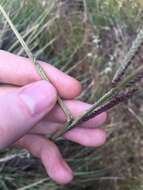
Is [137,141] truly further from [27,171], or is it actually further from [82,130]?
[82,130]

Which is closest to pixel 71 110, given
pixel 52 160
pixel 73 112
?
pixel 73 112

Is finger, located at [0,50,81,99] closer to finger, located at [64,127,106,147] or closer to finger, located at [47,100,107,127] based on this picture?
finger, located at [47,100,107,127]

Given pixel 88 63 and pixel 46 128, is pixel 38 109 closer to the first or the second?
pixel 46 128

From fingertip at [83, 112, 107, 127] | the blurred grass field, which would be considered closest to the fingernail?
fingertip at [83, 112, 107, 127]

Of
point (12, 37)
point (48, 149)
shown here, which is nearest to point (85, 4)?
point (12, 37)

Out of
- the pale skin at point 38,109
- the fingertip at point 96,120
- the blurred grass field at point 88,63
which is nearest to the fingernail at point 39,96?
the pale skin at point 38,109

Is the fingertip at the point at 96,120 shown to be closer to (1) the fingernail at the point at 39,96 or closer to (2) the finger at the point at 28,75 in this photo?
(2) the finger at the point at 28,75
